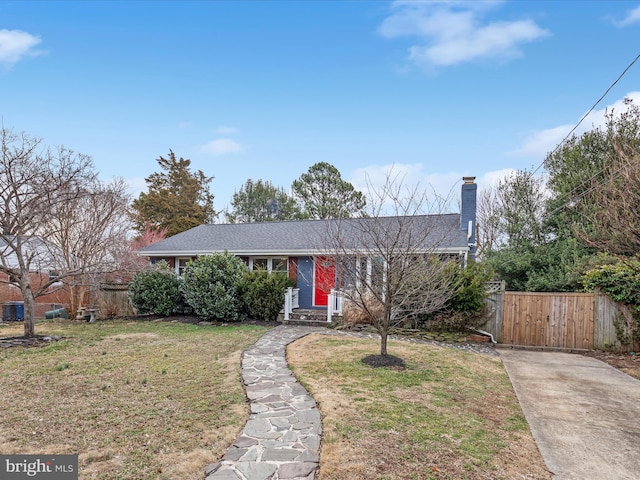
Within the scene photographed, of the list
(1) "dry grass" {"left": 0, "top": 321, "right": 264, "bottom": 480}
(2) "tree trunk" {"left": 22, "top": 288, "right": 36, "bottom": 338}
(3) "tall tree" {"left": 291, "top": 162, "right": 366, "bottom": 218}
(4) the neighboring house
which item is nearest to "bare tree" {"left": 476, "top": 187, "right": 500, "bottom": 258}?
(4) the neighboring house

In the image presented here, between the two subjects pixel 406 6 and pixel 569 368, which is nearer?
pixel 569 368

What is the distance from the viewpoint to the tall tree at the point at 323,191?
981 inches

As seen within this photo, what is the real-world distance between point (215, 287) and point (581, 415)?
9.82 meters

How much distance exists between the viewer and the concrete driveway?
11.1ft

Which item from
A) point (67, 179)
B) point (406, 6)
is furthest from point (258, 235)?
point (406, 6)

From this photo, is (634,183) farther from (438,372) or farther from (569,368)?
(438,372)

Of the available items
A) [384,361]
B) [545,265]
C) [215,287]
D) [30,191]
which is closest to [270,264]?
[215,287]

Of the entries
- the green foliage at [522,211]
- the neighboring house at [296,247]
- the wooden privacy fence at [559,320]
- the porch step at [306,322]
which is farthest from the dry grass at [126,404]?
the green foliage at [522,211]

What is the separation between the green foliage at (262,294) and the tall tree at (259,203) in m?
16.7

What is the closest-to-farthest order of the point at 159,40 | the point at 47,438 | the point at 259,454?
the point at 259,454
the point at 47,438
the point at 159,40

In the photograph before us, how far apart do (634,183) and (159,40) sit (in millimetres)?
12221

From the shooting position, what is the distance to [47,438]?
11.8 feet

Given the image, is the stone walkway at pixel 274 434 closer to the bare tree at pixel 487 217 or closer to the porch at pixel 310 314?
the porch at pixel 310 314

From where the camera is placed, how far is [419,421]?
13.2 ft
